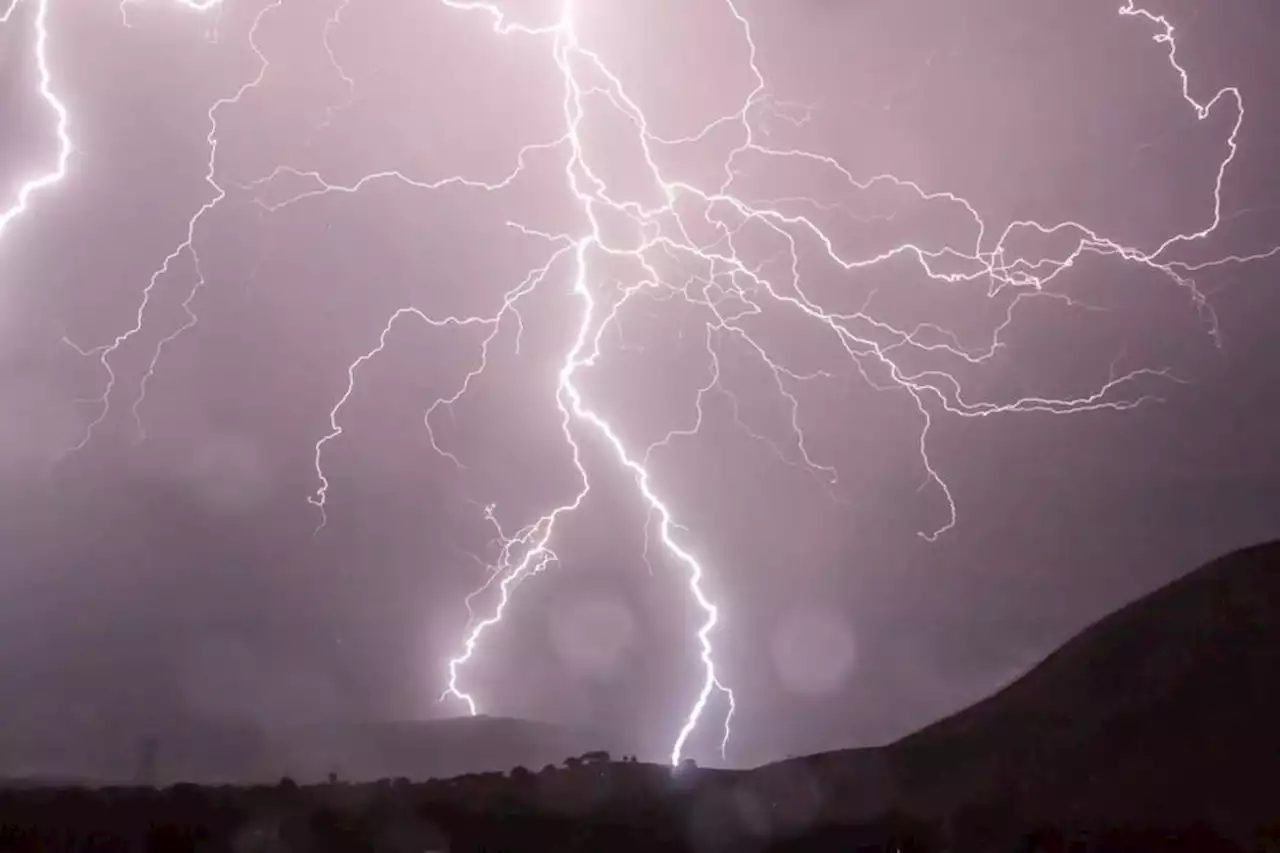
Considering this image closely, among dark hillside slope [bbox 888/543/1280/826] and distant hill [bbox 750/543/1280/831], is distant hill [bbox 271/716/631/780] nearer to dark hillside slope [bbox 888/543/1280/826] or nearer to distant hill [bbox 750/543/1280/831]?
distant hill [bbox 750/543/1280/831]

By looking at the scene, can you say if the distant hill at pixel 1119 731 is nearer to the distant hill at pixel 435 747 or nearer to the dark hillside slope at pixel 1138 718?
the dark hillside slope at pixel 1138 718

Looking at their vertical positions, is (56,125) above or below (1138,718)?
above

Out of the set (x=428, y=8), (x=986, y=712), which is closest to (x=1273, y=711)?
(x=986, y=712)

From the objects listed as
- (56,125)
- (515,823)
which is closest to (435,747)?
(515,823)

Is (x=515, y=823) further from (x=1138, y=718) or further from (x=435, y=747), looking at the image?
(x=1138, y=718)

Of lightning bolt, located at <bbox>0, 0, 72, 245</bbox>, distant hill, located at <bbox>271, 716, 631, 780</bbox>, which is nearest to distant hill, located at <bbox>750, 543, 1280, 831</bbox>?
distant hill, located at <bbox>271, 716, 631, 780</bbox>

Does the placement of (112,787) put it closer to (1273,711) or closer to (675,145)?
(675,145)
